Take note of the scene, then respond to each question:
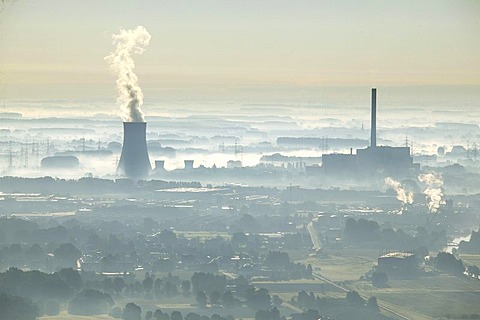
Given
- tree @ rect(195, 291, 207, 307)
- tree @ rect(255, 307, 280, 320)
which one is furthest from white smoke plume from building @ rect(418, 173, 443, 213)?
tree @ rect(255, 307, 280, 320)

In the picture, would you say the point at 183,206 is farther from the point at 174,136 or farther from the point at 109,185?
the point at 174,136

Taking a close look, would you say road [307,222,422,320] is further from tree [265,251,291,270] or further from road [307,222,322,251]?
tree [265,251,291,270]

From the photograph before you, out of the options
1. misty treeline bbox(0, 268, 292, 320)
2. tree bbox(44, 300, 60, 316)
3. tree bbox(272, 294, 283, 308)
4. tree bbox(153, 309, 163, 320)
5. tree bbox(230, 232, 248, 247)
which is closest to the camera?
tree bbox(153, 309, 163, 320)

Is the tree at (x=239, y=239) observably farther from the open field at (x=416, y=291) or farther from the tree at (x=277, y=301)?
the tree at (x=277, y=301)

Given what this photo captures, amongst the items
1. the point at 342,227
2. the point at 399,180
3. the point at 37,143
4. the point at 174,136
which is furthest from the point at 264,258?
the point at 174,136

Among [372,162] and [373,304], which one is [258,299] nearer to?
[373,304]

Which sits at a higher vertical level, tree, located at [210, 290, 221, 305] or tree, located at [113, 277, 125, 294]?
tree, located at [113, 277, 125, 294]

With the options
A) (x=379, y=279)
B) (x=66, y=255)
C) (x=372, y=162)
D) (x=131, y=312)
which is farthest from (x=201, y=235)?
(x=372, y=162)
